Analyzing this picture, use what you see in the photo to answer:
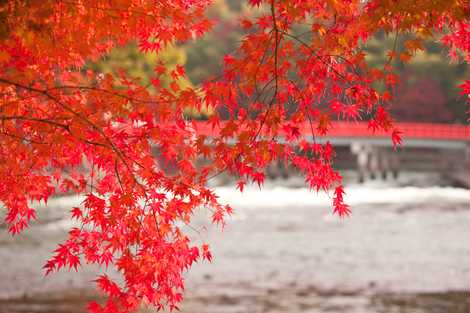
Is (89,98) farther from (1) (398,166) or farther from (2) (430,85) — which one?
(2) (430,85)

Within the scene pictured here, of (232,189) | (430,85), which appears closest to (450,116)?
(430,85)

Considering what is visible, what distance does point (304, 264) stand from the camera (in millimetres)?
15617

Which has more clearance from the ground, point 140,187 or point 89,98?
point 89,98

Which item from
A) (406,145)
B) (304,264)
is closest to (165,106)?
(304,264)

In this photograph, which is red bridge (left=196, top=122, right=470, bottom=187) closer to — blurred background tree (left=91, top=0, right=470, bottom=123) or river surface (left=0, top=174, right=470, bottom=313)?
blurred background tree (left=91, top=0, right=470, bottom=123)

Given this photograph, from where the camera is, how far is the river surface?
12102 mm

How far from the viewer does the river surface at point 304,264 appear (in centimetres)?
1210

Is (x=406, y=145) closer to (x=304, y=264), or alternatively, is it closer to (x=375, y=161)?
(x=375, y=161)

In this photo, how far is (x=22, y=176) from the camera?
5.83 meters

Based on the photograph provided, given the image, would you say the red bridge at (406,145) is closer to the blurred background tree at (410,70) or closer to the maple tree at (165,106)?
the blurred background tree at (410,70)

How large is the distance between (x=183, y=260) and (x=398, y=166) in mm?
36343

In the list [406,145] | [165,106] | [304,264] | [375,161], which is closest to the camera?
[165,106]

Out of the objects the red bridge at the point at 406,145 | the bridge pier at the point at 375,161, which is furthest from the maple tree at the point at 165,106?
the bridge pier at the point at 375,161

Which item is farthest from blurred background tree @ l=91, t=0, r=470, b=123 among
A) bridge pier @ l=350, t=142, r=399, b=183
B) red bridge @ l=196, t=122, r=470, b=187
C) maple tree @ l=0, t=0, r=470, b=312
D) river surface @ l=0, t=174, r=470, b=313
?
maple tree @ l=0, t=0, r=470, b=312
